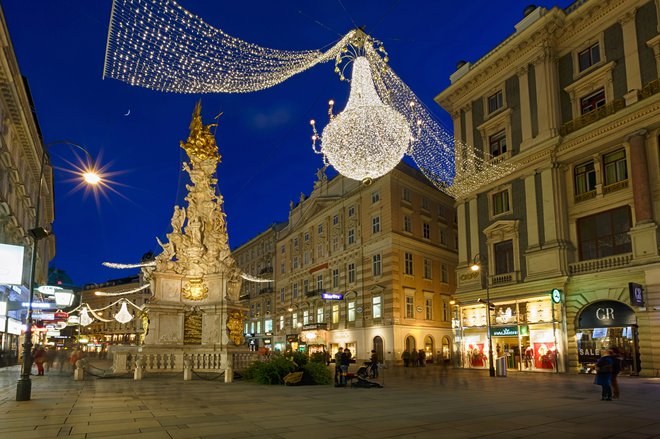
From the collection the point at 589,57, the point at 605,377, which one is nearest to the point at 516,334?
the point at 589,57

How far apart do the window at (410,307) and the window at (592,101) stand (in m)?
23.5

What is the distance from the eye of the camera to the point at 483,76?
40000 mm

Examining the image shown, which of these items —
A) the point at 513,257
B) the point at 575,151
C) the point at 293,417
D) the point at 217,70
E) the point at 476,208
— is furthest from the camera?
the point at 476,208

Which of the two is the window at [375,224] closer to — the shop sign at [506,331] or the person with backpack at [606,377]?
the shop sign at [506,331]

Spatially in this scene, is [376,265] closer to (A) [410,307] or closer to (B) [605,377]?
(A) [410,307]

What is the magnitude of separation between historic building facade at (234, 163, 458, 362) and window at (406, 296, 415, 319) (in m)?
0.10

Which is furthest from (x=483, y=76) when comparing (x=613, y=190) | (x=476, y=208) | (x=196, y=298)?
(x=196, y=298)

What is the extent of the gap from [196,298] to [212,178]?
22.7ft

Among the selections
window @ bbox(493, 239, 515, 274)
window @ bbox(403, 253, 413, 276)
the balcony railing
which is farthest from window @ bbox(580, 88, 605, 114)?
window @ bbox(403, 253, 413, 276)

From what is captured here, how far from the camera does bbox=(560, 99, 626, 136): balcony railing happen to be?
31.0 m

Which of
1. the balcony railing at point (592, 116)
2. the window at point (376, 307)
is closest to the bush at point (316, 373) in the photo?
the balcony railing at point (592, 116)

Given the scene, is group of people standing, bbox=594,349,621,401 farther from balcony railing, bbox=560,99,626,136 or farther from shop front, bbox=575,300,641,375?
balcony railing, bbox=560,99,626,136

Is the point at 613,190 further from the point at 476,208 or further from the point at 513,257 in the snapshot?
the point at 476,208

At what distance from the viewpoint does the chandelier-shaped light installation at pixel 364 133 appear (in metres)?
16.3
